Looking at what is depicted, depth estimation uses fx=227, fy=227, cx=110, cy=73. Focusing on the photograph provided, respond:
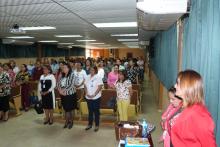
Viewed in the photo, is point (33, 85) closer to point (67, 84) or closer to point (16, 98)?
point (16, 98)

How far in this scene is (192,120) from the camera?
5.30ft

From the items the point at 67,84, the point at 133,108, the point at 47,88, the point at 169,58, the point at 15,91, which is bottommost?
the point at 133,108

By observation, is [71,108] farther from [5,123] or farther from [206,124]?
[206,124]

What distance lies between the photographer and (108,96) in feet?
20.0

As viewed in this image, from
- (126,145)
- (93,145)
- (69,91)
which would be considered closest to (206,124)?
(126,145)

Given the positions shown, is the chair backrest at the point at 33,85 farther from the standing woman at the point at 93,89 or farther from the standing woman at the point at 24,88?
the standing woman at the point at 93,89

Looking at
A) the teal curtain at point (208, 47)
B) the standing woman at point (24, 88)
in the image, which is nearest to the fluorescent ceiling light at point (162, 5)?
the teal curtain at point (208, 47)

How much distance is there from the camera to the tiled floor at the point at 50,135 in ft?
15.0

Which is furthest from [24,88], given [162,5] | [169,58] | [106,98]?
[162,5]

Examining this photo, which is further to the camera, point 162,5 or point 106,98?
point 106,98

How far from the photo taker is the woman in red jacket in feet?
5.10

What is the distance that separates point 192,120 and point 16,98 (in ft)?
19.7

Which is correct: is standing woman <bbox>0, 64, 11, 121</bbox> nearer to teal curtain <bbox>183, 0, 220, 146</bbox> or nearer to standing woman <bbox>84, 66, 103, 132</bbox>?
standing woman <bbox>84, 66, 103, 132</bbox>

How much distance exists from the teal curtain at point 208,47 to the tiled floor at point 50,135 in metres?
2.65
